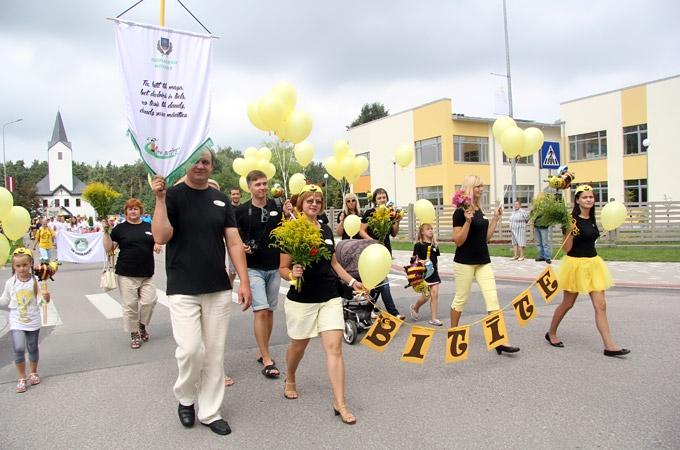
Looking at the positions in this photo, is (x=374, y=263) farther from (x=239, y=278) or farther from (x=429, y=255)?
(x=429, y=255)

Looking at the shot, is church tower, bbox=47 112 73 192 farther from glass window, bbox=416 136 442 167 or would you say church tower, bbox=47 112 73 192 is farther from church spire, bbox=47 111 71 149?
glass window, bbox=416 136 442 167

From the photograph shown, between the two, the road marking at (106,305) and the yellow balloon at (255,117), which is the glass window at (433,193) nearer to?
the road marking at (106,305)

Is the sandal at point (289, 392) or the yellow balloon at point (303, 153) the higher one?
the yellow balloon at point (303, 153)

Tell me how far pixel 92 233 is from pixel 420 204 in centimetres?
1744

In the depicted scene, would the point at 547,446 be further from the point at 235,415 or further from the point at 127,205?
the point at 127,205

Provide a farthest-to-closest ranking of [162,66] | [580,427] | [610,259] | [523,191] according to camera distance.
Answer: [523,191] < [610,259] < [162,66] < [580,427]

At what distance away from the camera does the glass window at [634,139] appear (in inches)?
1173

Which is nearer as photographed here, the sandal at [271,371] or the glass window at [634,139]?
the sandal at [271,371]

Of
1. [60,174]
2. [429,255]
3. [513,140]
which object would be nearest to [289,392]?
[429,255]

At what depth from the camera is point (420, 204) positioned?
662cm

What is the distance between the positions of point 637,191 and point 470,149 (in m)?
10.2

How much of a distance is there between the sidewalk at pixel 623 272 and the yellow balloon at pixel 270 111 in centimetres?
728

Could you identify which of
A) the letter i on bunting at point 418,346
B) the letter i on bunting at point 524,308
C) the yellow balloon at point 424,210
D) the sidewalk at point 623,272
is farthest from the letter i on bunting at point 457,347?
the sidewalk at point 623,272

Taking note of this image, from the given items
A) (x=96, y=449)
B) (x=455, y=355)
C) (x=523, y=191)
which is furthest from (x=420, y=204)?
(x=523, y=191)
